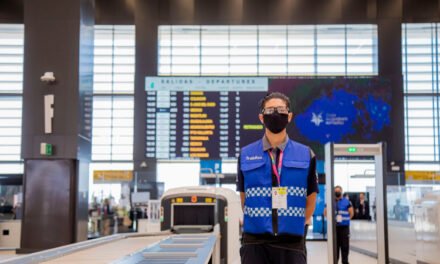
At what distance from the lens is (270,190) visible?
3.57 meters

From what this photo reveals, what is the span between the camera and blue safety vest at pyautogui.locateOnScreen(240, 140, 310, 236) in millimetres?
3523

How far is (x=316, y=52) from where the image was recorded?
2138 cm

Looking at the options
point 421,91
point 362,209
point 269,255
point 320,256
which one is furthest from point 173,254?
point 421,91

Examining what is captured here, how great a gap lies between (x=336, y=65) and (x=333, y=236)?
1108cm

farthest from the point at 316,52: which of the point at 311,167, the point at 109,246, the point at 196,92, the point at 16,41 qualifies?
the point at 311,167

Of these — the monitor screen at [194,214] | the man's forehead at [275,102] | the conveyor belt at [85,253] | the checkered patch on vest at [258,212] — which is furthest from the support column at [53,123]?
the checkered patch on vest at [258,212]

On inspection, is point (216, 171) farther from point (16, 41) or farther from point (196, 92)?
point (16, 41)

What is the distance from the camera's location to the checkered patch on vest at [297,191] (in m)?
3.56

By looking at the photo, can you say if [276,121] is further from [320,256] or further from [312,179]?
[320,256]

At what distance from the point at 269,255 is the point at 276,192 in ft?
1.19

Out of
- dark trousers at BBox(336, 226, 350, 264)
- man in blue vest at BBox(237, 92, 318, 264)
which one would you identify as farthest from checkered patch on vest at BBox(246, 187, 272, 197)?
dark trousers at BBox(336, 226, 350, 264)

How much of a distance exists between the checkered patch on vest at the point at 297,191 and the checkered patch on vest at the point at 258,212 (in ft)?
0.52

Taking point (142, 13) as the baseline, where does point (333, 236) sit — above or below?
below

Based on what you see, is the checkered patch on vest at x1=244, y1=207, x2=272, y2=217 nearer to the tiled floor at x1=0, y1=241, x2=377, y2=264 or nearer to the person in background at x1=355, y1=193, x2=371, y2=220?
the tiled floor at x1=0, y1=241, x2=377, y2=264
